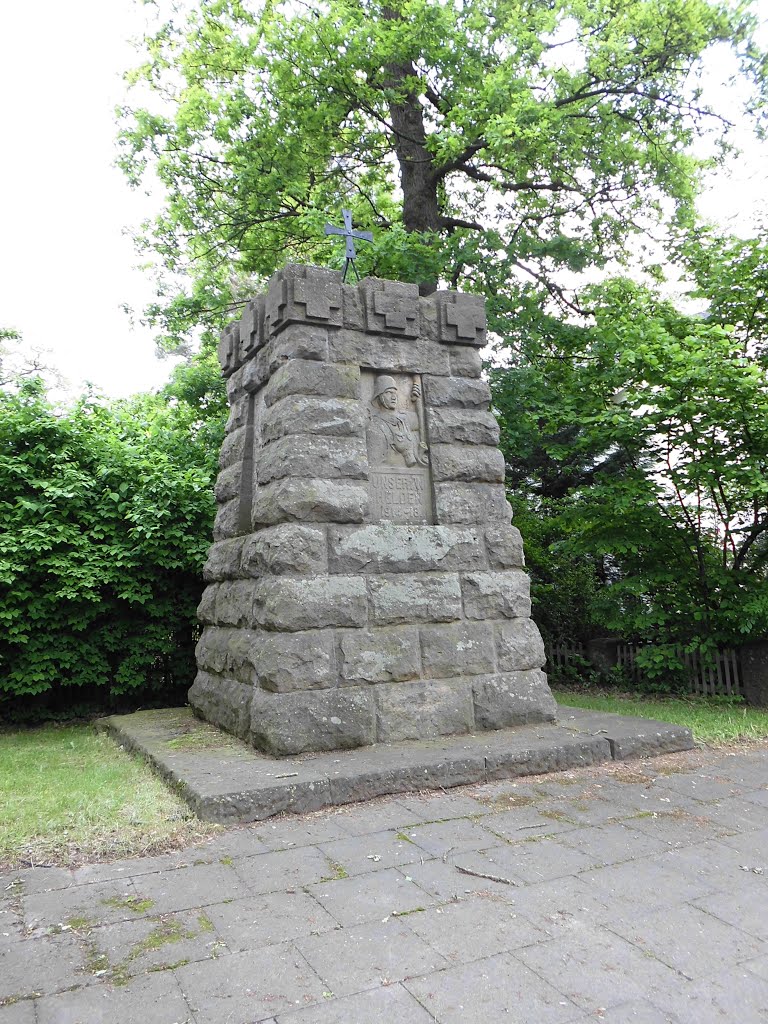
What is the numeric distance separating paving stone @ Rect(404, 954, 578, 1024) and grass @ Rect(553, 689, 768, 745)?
11.3ft

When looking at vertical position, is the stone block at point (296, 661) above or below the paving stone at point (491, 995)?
above

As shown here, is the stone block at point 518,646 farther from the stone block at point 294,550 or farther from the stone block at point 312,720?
the stone block at point 294,550

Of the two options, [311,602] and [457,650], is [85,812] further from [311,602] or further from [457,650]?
[457,650]

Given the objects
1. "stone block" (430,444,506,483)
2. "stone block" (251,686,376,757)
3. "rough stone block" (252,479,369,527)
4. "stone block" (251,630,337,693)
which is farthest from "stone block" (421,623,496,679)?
"stone block" (430,444,506,483)

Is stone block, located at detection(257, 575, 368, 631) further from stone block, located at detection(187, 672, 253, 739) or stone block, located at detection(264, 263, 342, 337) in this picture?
stone block, located at detection(264, 263, 342, 337)

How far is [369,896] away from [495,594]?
2.63 metres

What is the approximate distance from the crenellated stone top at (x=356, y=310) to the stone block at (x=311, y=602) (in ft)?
5.52

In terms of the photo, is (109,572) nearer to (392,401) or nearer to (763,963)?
(392,401)

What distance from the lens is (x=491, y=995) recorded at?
1.90 m

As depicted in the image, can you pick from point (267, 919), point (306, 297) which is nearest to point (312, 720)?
point (267, 919)

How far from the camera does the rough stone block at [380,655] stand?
14.0ft

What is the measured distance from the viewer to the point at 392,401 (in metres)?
4.88

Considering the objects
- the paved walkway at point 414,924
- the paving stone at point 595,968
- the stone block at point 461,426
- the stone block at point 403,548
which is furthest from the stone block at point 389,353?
the paving stone at point 595,968

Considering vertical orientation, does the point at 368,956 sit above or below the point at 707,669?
below
